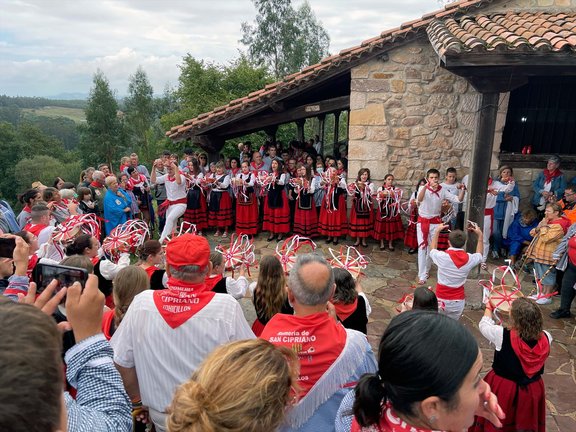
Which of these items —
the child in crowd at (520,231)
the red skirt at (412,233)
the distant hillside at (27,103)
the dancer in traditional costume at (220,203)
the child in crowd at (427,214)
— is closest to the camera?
the child in crowd at (427,214)

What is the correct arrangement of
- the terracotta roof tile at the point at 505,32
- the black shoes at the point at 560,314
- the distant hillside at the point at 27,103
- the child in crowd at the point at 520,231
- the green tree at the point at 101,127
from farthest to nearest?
the distant hillside at the point at 27,103
the green tree at the point at 101,127
the child in crowd at the point at 520,231
the black shoes at the point at 560,314
the terracotta roof tile at the point at 505,32

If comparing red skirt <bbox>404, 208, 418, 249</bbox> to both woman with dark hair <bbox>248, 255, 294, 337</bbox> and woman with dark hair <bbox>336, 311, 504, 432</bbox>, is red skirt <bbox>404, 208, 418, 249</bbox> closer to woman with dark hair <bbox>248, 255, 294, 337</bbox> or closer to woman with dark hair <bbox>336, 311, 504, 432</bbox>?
woman with dark hair <bbox>248, 255, 294, 337</bbox>

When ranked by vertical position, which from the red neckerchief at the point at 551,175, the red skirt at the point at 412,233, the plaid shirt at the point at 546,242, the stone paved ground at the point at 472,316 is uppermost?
the red neckerchief at the point at 551,175

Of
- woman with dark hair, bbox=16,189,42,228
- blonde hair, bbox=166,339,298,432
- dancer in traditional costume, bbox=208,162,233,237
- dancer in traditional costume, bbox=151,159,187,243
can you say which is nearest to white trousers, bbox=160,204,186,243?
dancer in traditional costume, bbox=151,159,187,243

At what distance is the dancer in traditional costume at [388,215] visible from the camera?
8.02 m

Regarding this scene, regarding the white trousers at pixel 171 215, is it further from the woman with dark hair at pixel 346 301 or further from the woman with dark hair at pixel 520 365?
the woman with dark hair at pixel 520 365

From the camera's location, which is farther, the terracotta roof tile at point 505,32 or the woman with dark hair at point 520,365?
the terracotta roof tile at point 505,32

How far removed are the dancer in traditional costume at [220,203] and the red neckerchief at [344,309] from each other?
20.4 feet

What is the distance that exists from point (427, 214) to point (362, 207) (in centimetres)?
157

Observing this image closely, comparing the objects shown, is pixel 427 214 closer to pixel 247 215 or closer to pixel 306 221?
pixel 306 221

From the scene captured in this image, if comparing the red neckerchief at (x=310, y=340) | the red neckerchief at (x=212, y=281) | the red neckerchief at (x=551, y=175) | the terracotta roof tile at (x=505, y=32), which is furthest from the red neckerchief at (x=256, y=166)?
the red neckerchief at (x=310, y=340)

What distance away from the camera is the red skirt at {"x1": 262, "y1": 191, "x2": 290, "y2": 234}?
876 centimetres

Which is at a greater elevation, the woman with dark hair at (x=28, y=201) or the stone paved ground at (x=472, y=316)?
the woman with dark hair at (x=28, y=201)

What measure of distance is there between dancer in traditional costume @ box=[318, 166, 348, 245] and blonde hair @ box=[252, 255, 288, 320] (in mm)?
Answer: 5103
